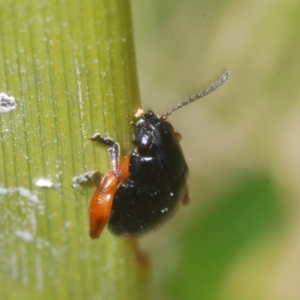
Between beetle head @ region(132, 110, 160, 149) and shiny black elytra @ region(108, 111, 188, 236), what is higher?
beetle head @ region(132, 110, 160, 149)

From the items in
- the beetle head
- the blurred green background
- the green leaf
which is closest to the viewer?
the green leaf

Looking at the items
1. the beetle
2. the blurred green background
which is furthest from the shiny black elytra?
the blurred green background

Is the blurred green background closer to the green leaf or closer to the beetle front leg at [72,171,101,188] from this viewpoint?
the green leaf

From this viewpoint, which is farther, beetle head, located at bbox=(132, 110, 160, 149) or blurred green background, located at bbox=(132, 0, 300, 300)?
blurred green background, located at bbox=(132, 0, 300, 300)

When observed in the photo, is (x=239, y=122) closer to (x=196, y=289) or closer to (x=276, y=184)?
(x=276, y=184)

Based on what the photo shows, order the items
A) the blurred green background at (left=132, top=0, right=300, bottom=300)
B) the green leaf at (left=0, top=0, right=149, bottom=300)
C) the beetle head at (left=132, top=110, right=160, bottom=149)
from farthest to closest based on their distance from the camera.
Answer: the blurred green background at (left=132, top=0, right=300, bottom=300)
the beetle head at (left=132, top=110, right=160, bottom=149)
the green leaf at (left=0, top=0, right=149, bottom=300)

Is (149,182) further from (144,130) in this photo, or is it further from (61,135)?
(61,135)

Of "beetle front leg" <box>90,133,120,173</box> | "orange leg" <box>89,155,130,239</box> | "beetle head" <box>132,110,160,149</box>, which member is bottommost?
"orange leg" <box>89,155,130,239</box>

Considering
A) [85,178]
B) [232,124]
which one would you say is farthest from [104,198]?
[232,124]
